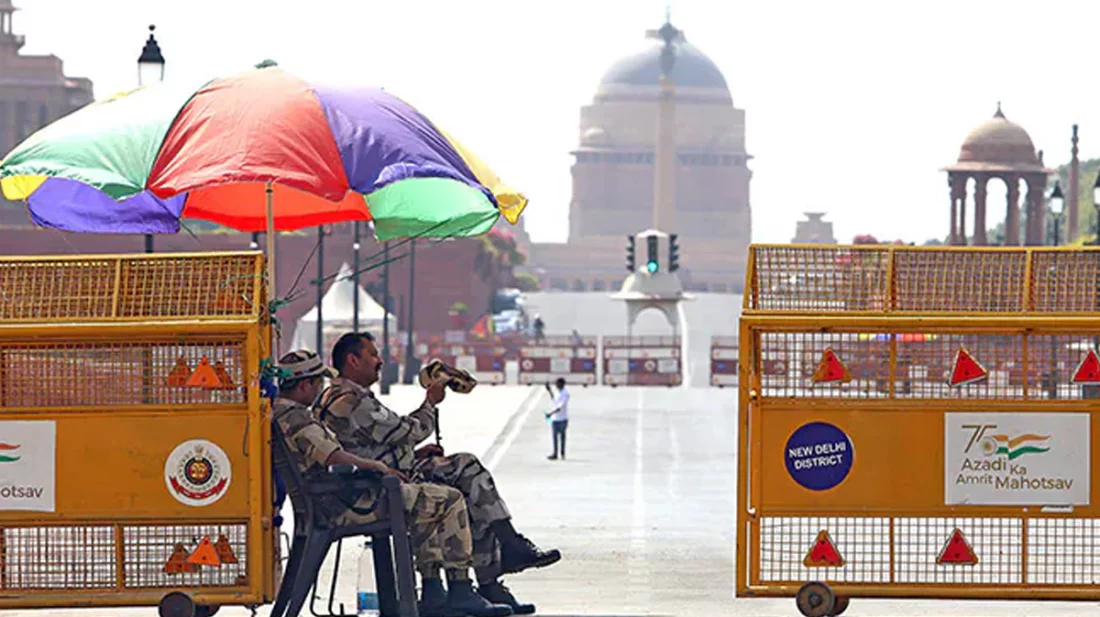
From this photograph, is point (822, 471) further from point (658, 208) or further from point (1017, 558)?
point (658, 208)

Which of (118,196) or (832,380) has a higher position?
(118,196)

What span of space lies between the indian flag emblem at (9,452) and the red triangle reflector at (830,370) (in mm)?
3702

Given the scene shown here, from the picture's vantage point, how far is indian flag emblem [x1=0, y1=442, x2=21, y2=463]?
39.1 feet

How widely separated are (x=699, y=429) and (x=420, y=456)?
36691 mm

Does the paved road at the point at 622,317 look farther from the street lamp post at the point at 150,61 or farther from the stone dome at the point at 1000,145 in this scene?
the street lamp post at the point at 150,61

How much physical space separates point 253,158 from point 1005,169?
10070 cm

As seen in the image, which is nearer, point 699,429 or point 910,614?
point 910,614

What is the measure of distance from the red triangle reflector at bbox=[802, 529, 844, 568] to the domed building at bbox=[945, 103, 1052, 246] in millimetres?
99379

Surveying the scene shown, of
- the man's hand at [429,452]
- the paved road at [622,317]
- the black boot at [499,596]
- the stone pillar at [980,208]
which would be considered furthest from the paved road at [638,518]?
the paved road at [622,317]

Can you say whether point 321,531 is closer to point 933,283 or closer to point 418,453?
point 418,453

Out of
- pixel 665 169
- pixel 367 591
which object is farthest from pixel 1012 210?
pixel 367 591

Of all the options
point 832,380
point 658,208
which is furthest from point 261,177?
point 658,208

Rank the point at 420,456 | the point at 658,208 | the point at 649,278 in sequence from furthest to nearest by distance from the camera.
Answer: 1. the point at 658,208
2. the point at 649,278
3. the point at 420,456

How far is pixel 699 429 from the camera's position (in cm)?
4938
